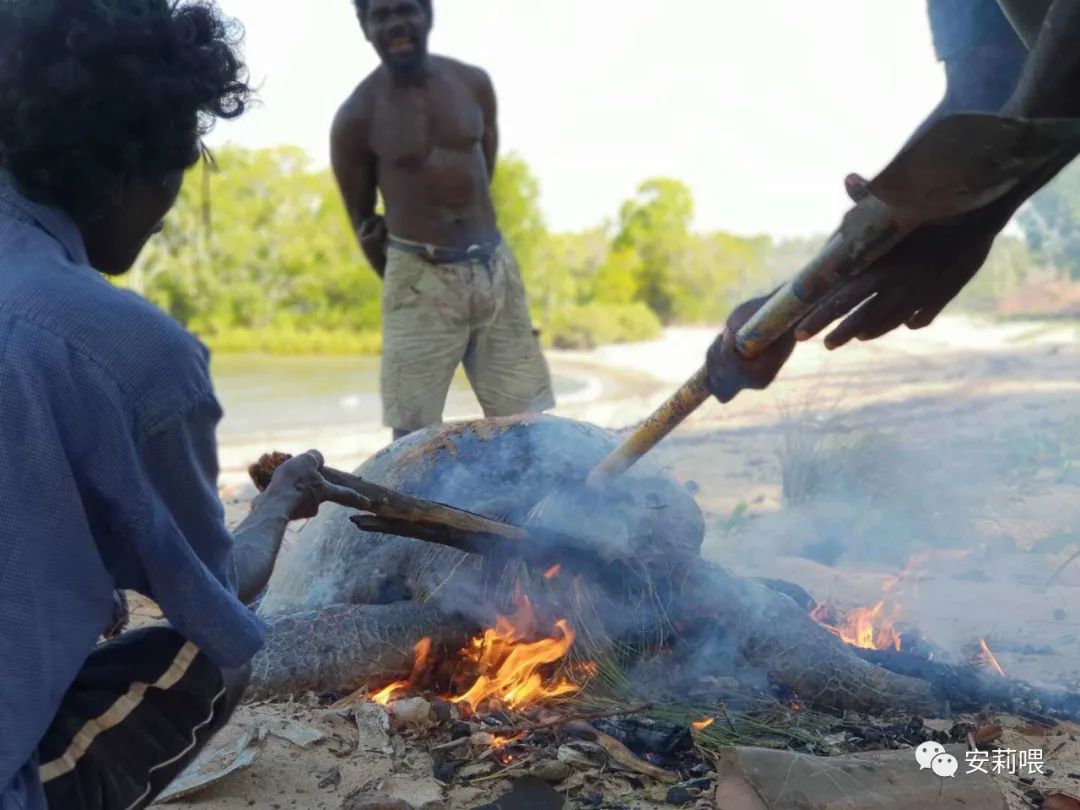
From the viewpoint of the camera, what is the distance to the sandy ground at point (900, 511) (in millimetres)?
2895

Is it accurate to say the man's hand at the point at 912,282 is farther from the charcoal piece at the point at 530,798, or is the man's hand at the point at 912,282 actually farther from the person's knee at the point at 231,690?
the person's knee at the point at 231,690

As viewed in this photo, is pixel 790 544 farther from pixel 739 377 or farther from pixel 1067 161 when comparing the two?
pixel 1067 161

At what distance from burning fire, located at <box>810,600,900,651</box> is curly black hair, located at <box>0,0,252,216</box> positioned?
266cm

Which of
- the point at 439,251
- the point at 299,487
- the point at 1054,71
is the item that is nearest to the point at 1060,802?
the point at 1054,71

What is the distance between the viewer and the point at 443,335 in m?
5.52

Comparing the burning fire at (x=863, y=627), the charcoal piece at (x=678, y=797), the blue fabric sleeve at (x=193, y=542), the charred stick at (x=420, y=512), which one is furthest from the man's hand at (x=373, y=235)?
the blue fabric sleeve at (x=193, y=542)

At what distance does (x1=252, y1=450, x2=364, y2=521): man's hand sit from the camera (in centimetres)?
225

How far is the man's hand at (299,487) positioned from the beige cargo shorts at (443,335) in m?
3.15

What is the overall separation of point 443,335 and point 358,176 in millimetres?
951

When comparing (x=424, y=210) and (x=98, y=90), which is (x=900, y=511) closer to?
(x=424, y=210)

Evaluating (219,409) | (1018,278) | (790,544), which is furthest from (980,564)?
(1018,278)

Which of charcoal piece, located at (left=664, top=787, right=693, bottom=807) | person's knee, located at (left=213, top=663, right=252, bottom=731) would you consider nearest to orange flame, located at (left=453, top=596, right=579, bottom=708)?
charcoal piece, located at (left=664, top=787, right=693, bottom=807)

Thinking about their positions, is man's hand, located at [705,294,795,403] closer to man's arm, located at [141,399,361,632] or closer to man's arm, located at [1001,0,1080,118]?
man's arm, located at [1001,0,1080,118]

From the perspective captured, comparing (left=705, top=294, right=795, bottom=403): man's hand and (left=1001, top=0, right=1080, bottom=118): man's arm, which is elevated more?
(left=1001, top=0, right=1080, bottom=118): man's arm
